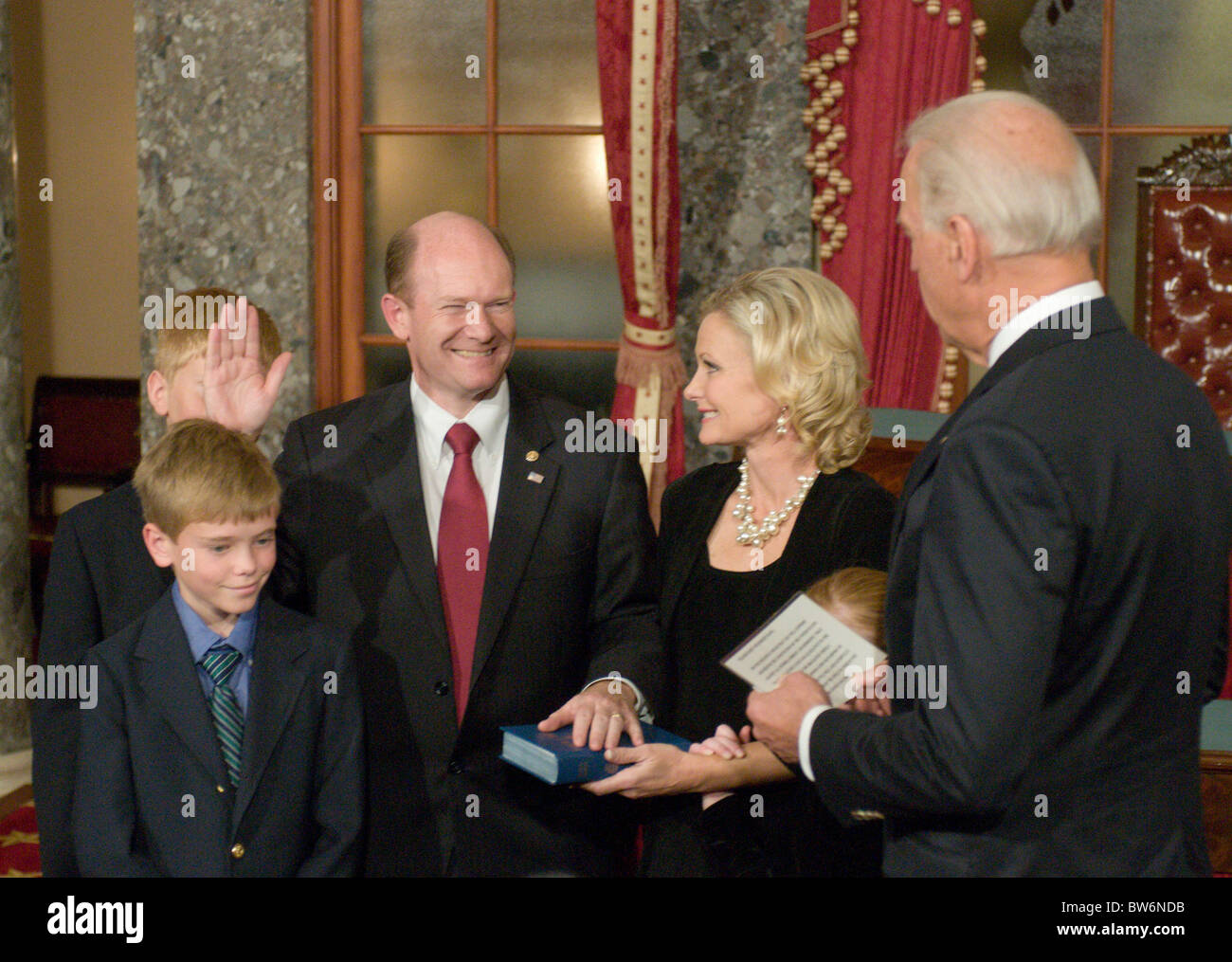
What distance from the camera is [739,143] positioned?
3.99 meters

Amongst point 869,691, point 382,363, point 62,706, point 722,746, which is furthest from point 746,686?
point 382,363

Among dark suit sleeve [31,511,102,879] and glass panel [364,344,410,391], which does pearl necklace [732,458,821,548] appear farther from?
Answer: glass panel [364,344,410,391]

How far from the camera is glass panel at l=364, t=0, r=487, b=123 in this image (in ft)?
13.5

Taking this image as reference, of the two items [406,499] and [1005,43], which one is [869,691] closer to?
[406,499]

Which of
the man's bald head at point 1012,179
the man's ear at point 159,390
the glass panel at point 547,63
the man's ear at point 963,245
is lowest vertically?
the man's ear at point 159,390

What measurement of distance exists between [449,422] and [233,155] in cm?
222

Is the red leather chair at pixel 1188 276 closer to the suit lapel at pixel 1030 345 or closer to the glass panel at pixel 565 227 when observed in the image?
the glass panel at pixel 565 227

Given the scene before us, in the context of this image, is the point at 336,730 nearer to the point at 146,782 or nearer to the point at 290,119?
the point at 146,782

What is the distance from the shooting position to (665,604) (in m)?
2.34

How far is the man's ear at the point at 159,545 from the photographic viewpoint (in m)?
2.04

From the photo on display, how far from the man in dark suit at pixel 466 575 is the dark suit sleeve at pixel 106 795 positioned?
1.26ft

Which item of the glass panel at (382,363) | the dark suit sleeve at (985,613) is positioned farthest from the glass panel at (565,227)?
the dark suit sleeve at (985,613)

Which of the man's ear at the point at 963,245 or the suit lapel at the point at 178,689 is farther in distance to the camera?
the suit lapel at the point at 178,689

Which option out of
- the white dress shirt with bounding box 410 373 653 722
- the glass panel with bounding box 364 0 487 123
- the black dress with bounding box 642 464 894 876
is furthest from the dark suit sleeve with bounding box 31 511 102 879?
the glass panel with bounding box 364 0 487 123
